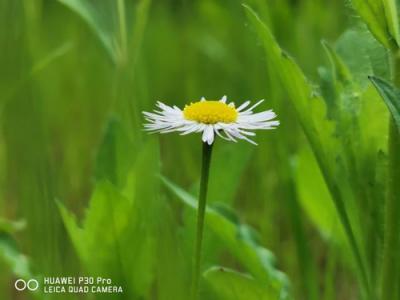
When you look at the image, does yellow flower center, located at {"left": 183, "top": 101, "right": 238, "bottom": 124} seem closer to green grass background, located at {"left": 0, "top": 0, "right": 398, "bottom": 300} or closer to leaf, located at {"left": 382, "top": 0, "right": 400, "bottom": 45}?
green grass background, located at {"left": 0, "top": 0, "right": 398, "bottom": 300}

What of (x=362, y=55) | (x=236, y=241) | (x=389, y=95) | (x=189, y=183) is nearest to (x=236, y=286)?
(x=236, y=241)

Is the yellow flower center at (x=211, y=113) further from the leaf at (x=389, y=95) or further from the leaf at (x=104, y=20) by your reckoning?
the leaf at (x=104, y=20)

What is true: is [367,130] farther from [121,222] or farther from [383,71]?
[121,222]

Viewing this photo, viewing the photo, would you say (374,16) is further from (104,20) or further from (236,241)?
(104,20)

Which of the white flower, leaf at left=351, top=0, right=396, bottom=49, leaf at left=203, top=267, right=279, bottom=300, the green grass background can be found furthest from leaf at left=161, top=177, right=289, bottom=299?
leaf at left=351, top=0, right=396, bottom=49

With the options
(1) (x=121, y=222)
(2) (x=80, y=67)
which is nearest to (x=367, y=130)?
(1) (x=121, y=222)

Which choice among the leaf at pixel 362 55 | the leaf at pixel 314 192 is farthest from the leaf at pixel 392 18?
the leaf at pixel 314 192
